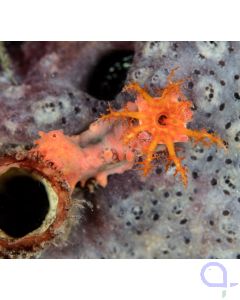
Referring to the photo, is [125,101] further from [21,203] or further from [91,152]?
[21,203]

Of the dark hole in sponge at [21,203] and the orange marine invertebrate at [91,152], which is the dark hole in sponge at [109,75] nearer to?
the orange marine invertebrate at [91,152]

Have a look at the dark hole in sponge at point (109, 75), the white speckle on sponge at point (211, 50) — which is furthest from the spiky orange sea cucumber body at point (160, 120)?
the dark hole in sponge at point (109, 75)

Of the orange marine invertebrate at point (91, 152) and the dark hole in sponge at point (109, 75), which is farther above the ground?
the dark hole in sponge at point (109, 75)

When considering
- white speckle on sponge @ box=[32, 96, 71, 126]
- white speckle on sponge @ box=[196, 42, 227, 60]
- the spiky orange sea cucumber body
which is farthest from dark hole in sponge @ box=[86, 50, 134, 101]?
the spiky orange sea cucumber body

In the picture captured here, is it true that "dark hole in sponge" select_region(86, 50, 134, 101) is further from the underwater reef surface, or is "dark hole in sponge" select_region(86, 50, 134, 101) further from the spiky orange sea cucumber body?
the spiky orange sea cucumber body

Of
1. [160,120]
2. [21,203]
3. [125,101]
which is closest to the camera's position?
[160,120]

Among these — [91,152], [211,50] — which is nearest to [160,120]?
[91,152]
